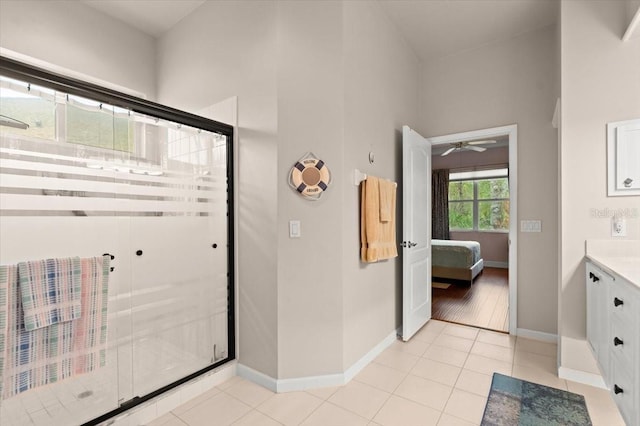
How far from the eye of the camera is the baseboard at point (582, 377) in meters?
2.21

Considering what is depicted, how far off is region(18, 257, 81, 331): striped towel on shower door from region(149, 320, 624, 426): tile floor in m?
0.93

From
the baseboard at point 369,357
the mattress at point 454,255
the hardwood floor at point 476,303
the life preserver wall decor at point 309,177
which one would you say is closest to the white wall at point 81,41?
the life preserver wall decor at point 309,177

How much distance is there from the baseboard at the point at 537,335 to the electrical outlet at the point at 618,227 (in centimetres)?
139

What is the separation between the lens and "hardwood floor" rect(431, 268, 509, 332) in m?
3.60

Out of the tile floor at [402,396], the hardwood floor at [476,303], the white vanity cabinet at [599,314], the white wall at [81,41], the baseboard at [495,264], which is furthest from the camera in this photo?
the baseboard at [495,264]

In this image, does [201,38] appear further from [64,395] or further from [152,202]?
[64,395]

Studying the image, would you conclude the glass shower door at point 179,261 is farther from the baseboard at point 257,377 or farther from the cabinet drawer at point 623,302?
the cabinet drawer at point 623,302

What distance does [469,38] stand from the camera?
3338mm

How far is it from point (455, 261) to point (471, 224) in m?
2.83

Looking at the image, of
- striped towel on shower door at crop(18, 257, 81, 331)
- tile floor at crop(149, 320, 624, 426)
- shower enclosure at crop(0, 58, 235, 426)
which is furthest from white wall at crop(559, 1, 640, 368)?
striped towel on shower door at crop(18, 257, 81, 331)

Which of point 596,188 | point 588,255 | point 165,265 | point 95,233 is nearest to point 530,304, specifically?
point 588,255

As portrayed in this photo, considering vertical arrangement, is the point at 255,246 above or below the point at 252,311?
above

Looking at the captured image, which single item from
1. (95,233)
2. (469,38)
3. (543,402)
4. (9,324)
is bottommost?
(543,402)

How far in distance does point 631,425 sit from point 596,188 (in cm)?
156
